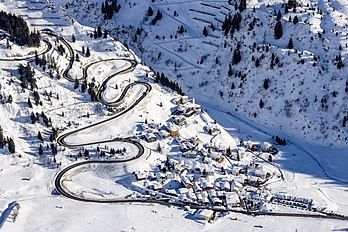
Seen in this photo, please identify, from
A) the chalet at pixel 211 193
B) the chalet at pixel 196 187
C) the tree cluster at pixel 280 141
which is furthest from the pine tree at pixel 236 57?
the chalet at pixel 211 193

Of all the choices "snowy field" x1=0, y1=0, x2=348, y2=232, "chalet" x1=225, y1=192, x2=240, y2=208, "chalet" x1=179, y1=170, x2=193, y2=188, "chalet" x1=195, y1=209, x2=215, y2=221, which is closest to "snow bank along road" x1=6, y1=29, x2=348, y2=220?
"snowy field" x1=0, y1=0, x2=348, y2=232

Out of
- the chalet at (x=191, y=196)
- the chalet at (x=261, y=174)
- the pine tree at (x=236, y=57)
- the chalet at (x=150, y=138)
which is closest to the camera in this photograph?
the chalet at (x=191, y=196)

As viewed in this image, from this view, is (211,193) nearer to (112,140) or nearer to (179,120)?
(112,140)

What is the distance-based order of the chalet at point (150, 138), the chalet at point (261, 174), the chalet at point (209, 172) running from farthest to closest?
the chalet at point (150, 138) < the chalet at point (261, 174) < the chalet at point (209, 172)

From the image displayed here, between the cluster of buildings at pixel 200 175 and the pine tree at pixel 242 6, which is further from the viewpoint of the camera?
the pine tree at pixel 242 6

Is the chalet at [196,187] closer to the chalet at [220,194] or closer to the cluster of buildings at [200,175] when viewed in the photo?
the cluster of buildings at [200,175]
